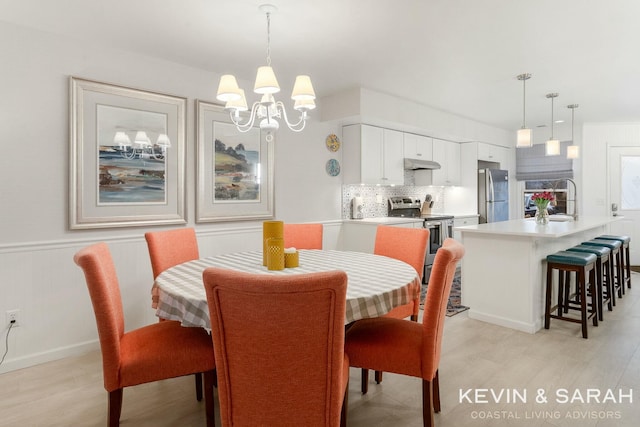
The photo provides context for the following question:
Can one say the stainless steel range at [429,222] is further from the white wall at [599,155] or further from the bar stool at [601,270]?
the white wall at [599,155]

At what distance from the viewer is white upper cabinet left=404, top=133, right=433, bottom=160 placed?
17.7 ft

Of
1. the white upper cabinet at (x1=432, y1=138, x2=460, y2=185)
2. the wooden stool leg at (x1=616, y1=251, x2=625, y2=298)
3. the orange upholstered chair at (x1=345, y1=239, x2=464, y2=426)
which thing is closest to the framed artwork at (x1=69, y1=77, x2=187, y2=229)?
the orange upholstered chair at (x1=345, y1=239, x2=464, y2=426)

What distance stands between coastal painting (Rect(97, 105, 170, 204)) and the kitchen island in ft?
9.42

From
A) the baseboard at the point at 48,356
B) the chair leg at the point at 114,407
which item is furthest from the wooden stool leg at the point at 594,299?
the baseboard at the point at 48,356

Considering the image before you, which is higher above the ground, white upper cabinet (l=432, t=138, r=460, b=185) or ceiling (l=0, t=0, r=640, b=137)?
ceiling (l=0, t=0, r=640, b=137)

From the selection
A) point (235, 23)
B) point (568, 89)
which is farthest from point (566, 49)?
point (235, 23)

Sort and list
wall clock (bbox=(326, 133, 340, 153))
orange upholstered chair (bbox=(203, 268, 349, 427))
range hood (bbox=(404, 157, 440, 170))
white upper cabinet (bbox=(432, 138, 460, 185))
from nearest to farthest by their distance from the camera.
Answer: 1. orange upholstered chair (bbox=(203, 268, 349, 427))
2. wall clock (bbox=(326, 133, 340, 153))
3. range hood (bbox=(404, 157, 440, 170))
4. white upper cabinet (bbox=(432, 138, 460, 185))

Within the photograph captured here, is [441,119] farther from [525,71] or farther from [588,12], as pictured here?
[588,12]

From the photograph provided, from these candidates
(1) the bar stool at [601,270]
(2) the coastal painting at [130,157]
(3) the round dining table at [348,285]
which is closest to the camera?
(3) the round dining table at [348,285]

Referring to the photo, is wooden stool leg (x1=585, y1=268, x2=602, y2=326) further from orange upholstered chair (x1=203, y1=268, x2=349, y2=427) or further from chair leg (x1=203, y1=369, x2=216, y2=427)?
chair leg (x1=203, y1=369, x2=216, y2=427)

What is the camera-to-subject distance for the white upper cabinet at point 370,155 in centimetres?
476

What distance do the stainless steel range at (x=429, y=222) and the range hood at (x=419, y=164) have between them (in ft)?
1.89

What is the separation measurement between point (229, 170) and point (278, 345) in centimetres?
285

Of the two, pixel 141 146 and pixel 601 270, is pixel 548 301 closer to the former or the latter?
pixel 601 270
